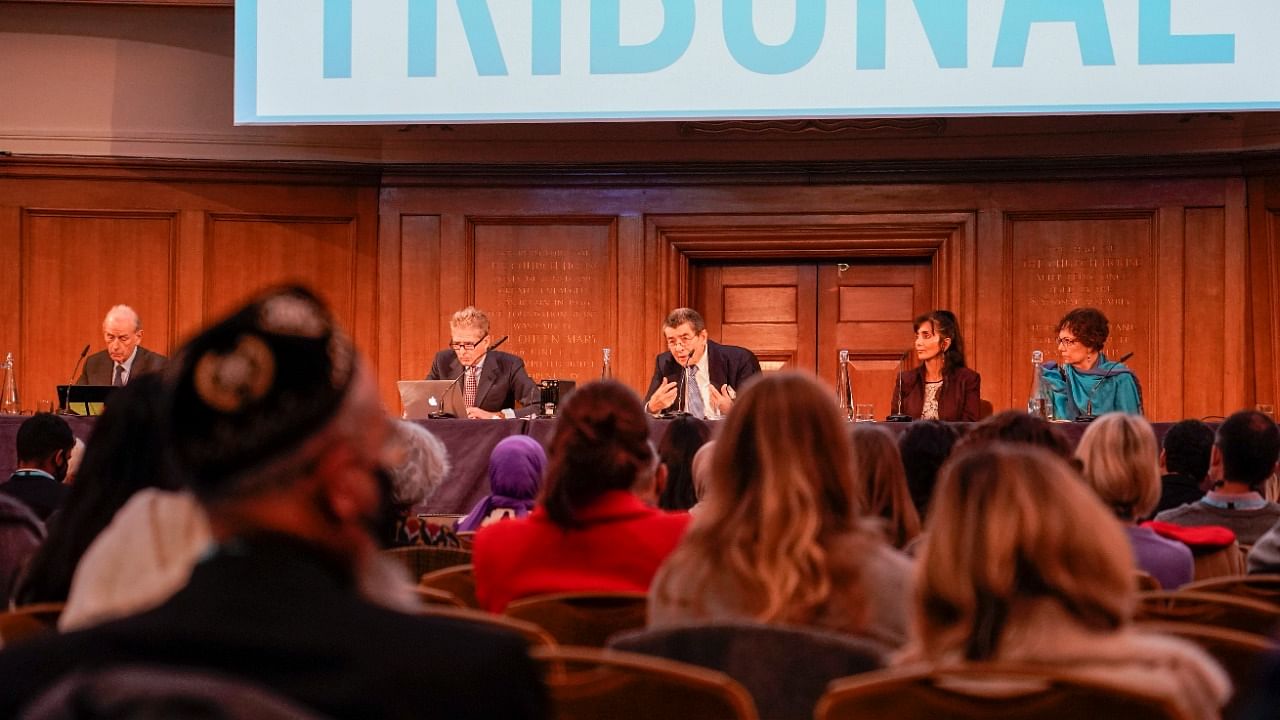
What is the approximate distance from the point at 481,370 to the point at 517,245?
1557 millimetres

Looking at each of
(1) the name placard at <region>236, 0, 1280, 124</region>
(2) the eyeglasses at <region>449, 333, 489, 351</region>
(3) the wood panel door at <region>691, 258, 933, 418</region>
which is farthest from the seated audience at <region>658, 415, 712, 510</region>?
(3) the wood panel door at <region>691, 258, 933, 418</region>

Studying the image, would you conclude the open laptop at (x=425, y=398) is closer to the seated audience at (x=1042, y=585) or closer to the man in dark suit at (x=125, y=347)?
the man in dark suit at (x=125, y=347)

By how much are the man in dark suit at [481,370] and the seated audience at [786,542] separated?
4.80 meters

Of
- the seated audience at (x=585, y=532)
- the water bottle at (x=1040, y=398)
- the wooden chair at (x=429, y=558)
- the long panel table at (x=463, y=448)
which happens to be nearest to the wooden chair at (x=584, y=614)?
the seated audience at (x=585, y=532)

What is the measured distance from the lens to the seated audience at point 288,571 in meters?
1.00

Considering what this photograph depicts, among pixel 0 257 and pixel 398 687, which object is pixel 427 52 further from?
pixel 398 687

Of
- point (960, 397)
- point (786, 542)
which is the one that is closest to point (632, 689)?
point (786, 542)

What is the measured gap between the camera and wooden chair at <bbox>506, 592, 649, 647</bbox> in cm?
226

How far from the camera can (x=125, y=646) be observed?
40.1 inches

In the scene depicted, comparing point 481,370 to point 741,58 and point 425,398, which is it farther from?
point 741,58

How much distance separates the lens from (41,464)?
431 cm

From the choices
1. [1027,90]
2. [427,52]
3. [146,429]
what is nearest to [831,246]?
[1027,90]

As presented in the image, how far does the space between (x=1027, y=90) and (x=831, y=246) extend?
1739mm

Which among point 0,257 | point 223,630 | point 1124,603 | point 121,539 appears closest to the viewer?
point 223,630
